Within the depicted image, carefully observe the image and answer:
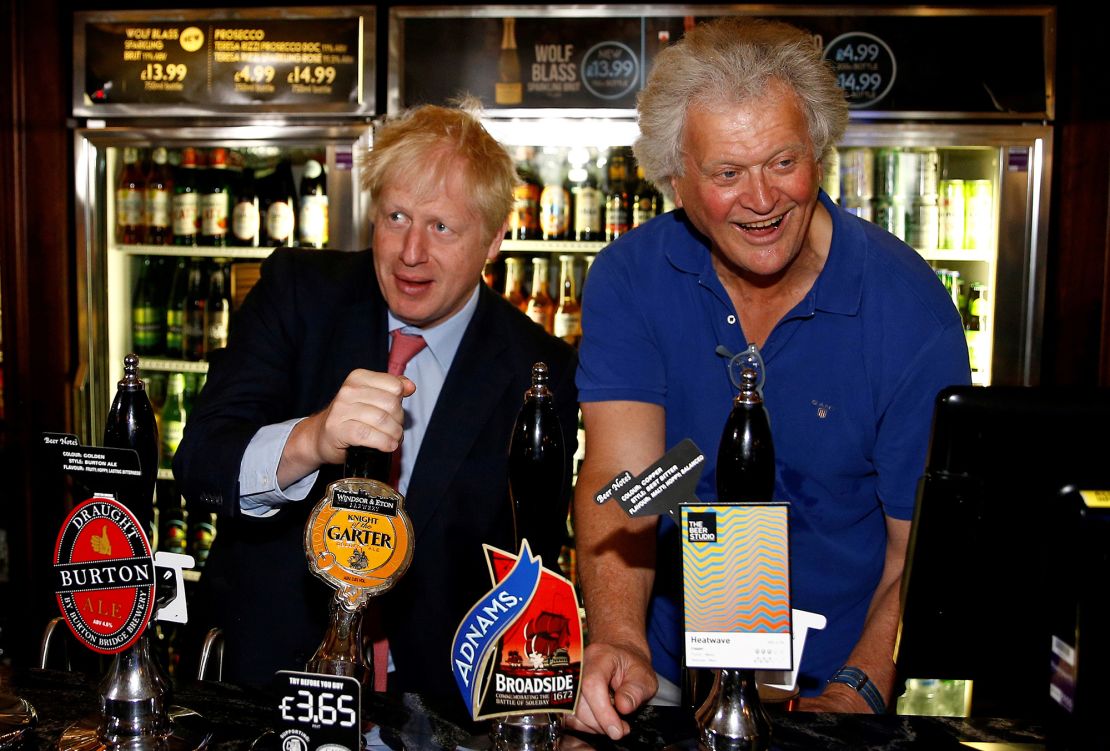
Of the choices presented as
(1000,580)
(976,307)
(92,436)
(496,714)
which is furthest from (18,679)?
(976,307)

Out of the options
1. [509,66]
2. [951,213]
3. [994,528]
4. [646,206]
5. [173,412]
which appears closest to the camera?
[994,528]

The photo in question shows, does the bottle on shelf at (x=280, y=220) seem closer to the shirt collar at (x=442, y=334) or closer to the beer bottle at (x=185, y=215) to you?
the beer bottle at (x=185, y=215)

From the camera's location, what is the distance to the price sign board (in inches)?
118

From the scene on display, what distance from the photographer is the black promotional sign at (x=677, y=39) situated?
2.86 m

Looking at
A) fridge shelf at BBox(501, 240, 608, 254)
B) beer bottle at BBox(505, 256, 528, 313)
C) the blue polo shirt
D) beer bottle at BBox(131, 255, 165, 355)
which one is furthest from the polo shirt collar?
beer bottle at BBox(131, 255, 165, 355)

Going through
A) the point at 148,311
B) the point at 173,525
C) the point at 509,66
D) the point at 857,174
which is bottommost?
the point at 173,525

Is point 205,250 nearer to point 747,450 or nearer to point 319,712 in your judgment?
point 319,712

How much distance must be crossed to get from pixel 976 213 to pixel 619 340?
75.5 inches

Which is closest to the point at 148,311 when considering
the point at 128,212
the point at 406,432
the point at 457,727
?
the point at 128,212

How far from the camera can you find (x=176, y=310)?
3.38 meters

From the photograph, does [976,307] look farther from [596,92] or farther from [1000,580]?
[1000,580]

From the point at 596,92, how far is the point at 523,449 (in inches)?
85.2

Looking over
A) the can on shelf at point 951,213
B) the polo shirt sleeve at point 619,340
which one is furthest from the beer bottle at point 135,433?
the can on shelf at point 951,213

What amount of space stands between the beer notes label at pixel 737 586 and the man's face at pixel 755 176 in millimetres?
573
